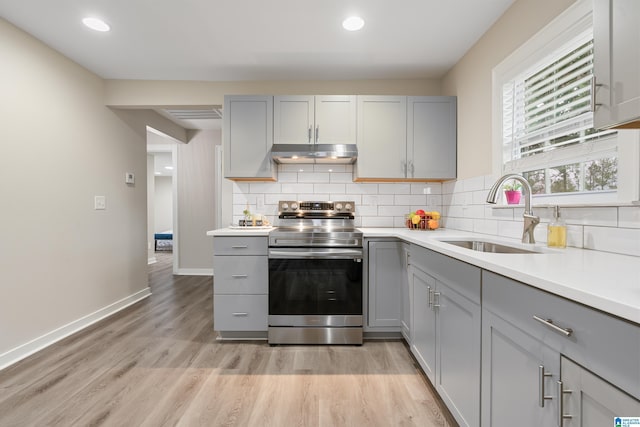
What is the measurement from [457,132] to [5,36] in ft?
12.2

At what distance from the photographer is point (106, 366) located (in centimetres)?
218

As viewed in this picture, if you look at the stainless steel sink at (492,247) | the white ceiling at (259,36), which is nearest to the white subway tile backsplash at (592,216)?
the stainless steel sink at (492,247)

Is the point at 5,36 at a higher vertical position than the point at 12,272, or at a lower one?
higher

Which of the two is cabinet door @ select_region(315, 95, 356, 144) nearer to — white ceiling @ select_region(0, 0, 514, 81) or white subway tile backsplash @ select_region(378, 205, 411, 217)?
white ceiling @ select_region(0, 0, 514, 81)

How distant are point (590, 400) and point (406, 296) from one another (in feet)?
5.57

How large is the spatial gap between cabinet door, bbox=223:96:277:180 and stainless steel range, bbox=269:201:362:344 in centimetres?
82

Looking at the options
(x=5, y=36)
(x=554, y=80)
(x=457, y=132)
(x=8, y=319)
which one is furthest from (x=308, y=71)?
(x=8, y=319)

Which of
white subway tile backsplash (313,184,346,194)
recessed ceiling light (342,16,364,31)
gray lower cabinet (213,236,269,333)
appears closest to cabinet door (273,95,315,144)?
white subway tile backsplash (313,184,346,194)

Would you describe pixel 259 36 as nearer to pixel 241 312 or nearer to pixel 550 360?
pixel 241 312

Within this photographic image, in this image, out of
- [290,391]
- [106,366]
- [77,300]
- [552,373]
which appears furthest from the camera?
[77,300]

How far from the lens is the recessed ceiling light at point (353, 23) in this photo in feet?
7.17

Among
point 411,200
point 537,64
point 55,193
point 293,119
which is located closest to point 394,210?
point 411,200

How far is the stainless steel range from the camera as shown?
2502mm

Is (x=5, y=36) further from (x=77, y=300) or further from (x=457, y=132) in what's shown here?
(x=457, y=132)
